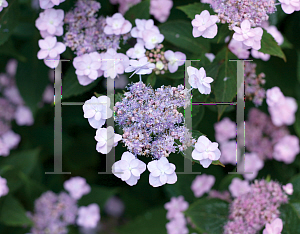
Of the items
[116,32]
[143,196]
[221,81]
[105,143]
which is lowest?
[143,196]

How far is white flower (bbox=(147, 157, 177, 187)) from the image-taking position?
878 millimetres

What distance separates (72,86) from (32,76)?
579 mm

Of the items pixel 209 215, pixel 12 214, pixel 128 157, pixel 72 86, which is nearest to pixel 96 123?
pixel 128 157

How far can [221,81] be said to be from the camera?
1133 millimetres

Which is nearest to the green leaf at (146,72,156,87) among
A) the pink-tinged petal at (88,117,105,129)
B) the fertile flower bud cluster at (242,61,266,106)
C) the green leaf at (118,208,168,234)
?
the pink-tinged petal at (88,117,105,129)

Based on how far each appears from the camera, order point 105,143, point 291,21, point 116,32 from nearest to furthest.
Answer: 1. point 105,143
2. point 116,32
3. point 291,21

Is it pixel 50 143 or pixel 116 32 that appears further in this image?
pixel 50 143

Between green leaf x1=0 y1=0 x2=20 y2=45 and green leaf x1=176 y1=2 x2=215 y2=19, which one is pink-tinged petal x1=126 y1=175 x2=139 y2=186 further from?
green leaf x1=0 y1=0 x2=20 y2=45

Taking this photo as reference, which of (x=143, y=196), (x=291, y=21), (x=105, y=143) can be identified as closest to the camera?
(x=105, y=143)

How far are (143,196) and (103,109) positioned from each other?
1.14 meters

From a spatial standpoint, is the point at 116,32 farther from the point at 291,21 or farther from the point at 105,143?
the point at 291,21

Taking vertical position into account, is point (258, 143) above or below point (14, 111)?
below

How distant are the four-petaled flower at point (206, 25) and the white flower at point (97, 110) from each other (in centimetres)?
39

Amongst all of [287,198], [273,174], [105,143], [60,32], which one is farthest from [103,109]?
[273,174]
